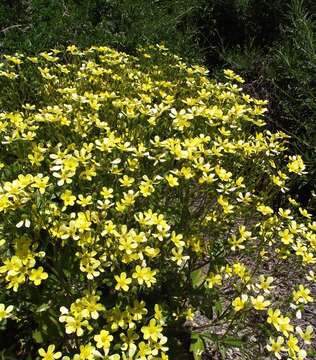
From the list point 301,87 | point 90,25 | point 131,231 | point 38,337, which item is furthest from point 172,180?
point 90,25

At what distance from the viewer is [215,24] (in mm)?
6191

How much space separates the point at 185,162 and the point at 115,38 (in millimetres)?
2817

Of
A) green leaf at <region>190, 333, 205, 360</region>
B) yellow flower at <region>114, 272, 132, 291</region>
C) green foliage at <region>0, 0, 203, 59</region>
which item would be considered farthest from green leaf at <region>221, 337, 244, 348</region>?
green foliage at <region>0, 0, 203, 59</region>

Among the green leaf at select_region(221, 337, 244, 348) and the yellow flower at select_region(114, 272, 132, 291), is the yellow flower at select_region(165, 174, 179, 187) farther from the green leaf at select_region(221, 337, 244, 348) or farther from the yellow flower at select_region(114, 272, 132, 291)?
the green leaf at select_region(221, 337, 244, 348)

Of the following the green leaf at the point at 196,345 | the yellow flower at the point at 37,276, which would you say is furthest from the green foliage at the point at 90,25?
the green leaf at the point at 196,345

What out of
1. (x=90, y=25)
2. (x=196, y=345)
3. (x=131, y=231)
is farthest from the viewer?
(x=90, y=25)

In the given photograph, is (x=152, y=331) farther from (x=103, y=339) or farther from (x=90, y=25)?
(x=90, y=25)

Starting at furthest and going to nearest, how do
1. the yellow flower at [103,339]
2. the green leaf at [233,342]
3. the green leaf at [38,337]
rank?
the green leaf at [233,342], the green leaf at [38,337], the yellow flower at [103,339]

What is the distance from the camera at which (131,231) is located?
6.47 feet

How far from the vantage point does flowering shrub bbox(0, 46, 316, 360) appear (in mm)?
1956

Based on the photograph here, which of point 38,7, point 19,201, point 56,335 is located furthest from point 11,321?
point 38,7

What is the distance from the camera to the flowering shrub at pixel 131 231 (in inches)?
77.0

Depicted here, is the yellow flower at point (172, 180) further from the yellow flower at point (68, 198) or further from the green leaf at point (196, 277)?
the green leaf at point (196, 277)

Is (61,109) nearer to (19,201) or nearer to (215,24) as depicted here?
(19,201)
